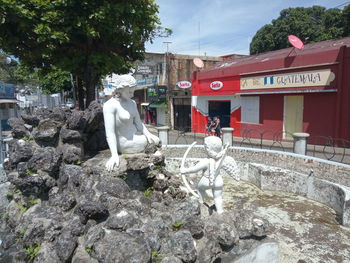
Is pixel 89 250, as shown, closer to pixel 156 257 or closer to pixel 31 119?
Answer: pixel 156 257

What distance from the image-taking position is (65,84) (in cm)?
2031

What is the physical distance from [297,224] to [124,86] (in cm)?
448

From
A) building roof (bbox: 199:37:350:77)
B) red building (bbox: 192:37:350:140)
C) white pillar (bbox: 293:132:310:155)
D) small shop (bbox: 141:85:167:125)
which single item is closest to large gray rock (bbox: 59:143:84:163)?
white pillar (bbox: 293:132:310:155)

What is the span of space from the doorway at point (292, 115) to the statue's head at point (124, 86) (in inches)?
483

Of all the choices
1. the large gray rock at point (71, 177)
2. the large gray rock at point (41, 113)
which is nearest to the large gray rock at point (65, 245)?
the large gray rock at point (71, 177)

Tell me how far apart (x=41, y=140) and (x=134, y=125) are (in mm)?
1937

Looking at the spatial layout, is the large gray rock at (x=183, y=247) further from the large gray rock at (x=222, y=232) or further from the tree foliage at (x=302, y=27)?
the tree foliage at (x=302, y=27)

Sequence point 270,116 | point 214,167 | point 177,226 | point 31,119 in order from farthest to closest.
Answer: point 270,116 < point 31,119 < point 214,167 < point 177,226

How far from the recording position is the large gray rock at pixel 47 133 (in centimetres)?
493

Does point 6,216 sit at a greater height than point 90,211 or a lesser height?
lesser

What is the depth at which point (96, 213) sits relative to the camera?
10.7 ft

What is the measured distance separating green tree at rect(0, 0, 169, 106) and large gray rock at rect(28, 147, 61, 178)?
4.93 metres

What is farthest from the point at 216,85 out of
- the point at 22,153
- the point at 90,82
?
the point at 22,153

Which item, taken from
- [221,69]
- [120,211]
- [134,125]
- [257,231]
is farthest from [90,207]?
[221,69]
